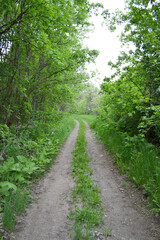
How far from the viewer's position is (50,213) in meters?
2.88

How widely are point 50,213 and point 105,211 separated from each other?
1.12m

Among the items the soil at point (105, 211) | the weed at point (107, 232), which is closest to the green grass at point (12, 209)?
the soil at point (105, 211)

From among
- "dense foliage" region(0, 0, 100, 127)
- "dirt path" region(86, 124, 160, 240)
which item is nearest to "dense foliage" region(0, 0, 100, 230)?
"dense foliage" region(0, 0, 100, 127)

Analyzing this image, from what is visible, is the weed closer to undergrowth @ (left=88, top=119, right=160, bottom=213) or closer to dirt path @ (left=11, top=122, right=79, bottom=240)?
dirt path @ (left=11, top=122, right=79, bottom=240)

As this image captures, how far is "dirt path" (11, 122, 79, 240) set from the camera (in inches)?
93.0

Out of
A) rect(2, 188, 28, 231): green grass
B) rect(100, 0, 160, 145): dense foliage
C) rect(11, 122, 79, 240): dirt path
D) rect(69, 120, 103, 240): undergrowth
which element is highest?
rect(100, 0, 160, 145): dense foliage

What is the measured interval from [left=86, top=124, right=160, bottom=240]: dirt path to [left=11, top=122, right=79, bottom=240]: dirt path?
821 mm

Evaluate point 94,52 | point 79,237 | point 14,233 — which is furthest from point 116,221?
point 94,52

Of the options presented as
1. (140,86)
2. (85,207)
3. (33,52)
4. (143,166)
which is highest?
(33,52)

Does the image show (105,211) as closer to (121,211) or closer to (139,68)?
(121,211)

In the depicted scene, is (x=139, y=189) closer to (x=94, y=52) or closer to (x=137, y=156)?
(x=137, y=156)

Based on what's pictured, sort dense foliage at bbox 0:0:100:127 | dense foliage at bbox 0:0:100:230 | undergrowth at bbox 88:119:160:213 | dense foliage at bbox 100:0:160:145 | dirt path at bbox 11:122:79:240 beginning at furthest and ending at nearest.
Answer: dense foliage at bbox 100:0:160:145, dense foliage at bbox 0:0:100:127, dense foliage at bbox 0:0:100:230, undergrowth at bbox 88:119:160:213, dirt path at bbox 11:122:79:240

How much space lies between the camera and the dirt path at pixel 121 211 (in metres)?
2.42

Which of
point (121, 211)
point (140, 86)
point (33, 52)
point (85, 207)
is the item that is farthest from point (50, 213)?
point (140, 86)
